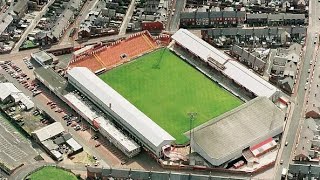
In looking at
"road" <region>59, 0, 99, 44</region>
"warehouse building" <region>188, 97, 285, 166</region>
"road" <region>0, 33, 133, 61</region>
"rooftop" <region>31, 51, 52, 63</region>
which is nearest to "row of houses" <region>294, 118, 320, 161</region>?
"warehouse building" <region>188, 97, 285, 166</region>

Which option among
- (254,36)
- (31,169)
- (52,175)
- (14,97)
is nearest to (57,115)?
(14,97)

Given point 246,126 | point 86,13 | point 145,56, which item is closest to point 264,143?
point 246,126

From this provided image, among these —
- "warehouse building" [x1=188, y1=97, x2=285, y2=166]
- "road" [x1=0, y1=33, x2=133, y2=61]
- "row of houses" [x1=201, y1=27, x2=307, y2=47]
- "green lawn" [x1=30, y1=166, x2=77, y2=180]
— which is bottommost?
"green lawn" [x1=30, y1=166, x2=77, y2=180]

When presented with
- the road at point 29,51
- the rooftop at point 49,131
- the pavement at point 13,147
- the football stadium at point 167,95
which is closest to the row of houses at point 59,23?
the road at point 29,51

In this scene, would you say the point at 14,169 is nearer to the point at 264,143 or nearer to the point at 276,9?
the point at 264,143

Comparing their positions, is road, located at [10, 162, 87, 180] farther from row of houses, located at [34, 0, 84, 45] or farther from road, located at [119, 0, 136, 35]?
road, located at [119, 0, 136, 35]

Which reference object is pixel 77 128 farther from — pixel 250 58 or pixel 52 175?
pixel 250 58
